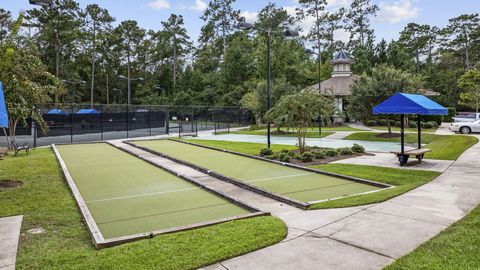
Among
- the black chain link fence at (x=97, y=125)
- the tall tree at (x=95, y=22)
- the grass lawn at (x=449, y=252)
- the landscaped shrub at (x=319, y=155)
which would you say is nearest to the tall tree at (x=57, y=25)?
the tall tree at (x=95, y=22)

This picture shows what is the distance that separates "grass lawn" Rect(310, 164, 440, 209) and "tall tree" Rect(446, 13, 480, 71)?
176 feet

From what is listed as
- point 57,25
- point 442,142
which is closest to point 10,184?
point 442,142

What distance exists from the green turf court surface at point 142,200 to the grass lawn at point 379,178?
1.92 meters

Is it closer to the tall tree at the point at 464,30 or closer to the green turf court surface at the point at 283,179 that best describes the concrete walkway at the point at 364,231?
the green turf court surface at the point at 283,179

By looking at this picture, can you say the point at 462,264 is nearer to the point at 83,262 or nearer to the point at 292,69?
the point at 83,262

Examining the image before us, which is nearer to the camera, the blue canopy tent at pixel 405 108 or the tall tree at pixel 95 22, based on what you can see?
the blue canopy tent at pixel 405 108

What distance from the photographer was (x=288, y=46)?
4331 centimetres

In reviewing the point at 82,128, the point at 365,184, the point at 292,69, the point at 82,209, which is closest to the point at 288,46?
the point at 292,69

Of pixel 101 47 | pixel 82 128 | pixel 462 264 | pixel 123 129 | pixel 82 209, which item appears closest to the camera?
pixel 462 264

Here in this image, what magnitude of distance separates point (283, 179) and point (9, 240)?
6492 millimetres

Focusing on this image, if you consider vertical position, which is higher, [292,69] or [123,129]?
[292,69]

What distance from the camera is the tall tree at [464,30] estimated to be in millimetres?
54906

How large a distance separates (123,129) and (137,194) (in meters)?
21.0

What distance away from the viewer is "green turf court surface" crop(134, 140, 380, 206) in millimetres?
8188
